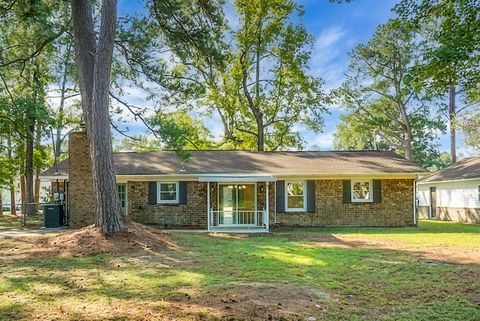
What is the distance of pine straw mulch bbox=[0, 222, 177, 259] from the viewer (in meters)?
9.92

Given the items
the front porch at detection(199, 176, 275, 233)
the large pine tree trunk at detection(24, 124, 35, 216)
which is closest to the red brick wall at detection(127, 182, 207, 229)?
the front porch at detection(199, 176, 275, 233)

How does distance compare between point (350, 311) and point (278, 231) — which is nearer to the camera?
point (350, 311)

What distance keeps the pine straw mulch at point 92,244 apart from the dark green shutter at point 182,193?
553 cm

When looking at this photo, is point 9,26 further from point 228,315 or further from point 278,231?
point 228,315

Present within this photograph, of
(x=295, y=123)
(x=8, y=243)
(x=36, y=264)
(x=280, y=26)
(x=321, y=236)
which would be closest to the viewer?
(x=36, y=264)

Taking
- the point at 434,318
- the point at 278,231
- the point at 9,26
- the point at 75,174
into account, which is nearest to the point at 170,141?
the point at 75,174

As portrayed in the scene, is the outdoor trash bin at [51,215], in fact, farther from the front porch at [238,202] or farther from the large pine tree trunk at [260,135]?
the large pine tree trunk at [260,135]

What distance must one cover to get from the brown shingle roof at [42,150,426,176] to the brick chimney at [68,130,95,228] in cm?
214

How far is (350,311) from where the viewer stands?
524cm

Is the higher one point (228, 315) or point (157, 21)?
point (157, 21)

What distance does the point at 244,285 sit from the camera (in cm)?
655

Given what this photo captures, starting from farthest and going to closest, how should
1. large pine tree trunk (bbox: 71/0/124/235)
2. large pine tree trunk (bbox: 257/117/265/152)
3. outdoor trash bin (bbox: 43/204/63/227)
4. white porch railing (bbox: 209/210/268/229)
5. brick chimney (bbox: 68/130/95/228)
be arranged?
large pine tree trunk (bbox: 257/117/265/152) → white porch railing (bbox: 209/210/268/229) → outdoor trash bin (bbox: 43/204/63/227) → brick chimney (bbox: 68/130/95/228) → large pine tree trunk (bbox: 71/0/124/235)

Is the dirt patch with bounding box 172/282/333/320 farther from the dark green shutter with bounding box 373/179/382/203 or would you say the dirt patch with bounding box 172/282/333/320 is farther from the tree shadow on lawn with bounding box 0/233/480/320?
the dark green shutter with bounding box 373/179/382/203

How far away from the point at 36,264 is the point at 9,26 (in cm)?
1089
